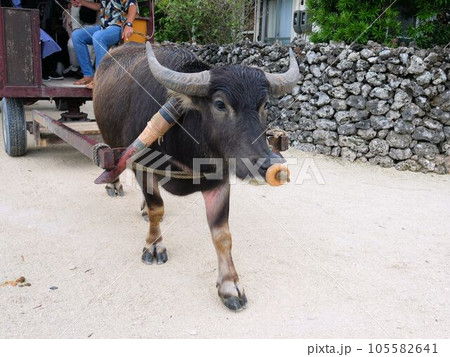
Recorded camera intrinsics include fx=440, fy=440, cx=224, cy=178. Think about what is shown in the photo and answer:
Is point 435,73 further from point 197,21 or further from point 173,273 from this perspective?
point 197,21

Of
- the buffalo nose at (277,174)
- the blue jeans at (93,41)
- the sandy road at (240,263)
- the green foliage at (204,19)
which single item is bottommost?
the sandy road at (240,263)

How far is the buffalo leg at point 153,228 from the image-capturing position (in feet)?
9.78

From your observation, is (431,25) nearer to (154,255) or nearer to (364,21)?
(364,21)

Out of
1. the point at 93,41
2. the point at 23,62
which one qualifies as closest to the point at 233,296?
the point at 93,41

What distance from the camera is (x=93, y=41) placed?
4.80m

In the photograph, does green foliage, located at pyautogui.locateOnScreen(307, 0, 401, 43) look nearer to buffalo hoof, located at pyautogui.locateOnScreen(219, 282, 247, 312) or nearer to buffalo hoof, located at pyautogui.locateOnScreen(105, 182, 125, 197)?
buffalo hoof, located at pyautogui.locateOnScreen(105, 182, 125, 197)

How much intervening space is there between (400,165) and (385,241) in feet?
7.36

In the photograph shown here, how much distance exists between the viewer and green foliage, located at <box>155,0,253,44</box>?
9070 millimetres

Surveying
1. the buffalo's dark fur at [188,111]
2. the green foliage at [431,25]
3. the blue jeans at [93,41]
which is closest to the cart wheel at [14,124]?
the blue jeans at [93,41]

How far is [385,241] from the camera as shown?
341 cm

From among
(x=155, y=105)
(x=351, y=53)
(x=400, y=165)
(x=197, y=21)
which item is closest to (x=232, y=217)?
(x=155, y=105)

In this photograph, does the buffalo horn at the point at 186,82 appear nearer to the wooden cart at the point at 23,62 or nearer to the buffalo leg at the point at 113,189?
the buffalo leg at the point at 113,189

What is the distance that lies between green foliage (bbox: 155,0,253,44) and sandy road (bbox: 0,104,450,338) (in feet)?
18.3

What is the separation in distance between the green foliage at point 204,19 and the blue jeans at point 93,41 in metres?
4.37
